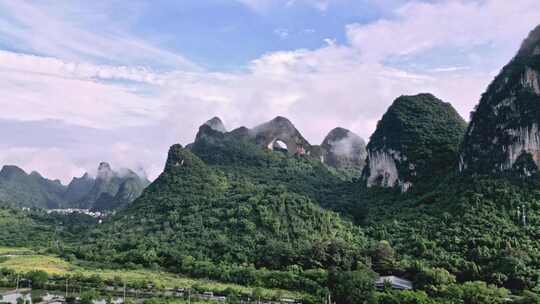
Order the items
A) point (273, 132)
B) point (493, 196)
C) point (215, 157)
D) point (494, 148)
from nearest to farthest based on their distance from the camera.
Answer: point (493, 196)
point (494, 148)
point (215, 157)
point (273, 132)

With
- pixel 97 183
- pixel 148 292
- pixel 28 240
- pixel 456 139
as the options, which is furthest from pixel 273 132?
pixel 97 183

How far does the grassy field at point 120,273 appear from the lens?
37.3 meters

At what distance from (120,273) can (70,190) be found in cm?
12045

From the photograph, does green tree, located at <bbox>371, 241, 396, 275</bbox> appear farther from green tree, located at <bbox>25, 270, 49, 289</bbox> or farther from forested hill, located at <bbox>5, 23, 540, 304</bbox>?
green tree, located at <bbox>25, 270, 49, 289</bbox>

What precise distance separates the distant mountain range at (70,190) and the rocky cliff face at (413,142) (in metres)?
59.0

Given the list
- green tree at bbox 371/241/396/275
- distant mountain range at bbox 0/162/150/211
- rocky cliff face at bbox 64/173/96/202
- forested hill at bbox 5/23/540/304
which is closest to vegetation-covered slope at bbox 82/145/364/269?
forested hill at bbox 5/23/540/304

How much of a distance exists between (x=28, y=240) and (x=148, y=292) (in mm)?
28257

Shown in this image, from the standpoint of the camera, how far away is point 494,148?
4888cm

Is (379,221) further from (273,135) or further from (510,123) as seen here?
(273,135)

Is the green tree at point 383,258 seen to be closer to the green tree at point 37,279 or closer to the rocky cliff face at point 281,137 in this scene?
the green tree at point 37,279

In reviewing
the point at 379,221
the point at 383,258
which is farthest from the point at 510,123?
the point at 383,258

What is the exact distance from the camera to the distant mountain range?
375 feet

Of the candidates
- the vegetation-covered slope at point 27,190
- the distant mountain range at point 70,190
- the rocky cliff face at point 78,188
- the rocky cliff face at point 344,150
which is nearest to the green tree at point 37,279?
the rocky cliff face at point 344,150

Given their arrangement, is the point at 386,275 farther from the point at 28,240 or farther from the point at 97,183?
the point at 97,183
